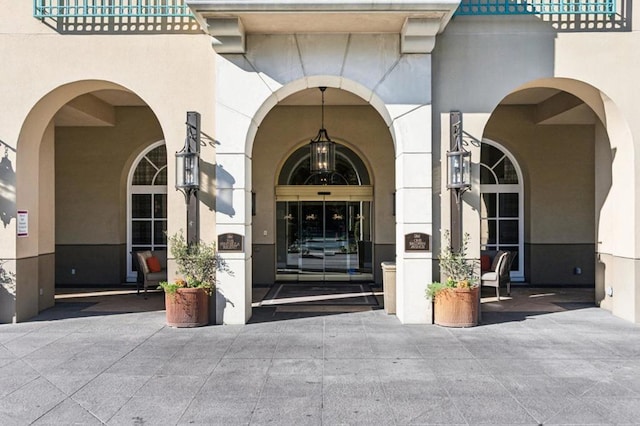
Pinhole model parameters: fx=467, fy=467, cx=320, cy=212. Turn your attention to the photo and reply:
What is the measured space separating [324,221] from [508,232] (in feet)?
16.5

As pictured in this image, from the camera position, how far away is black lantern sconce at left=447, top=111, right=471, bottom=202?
770 cm

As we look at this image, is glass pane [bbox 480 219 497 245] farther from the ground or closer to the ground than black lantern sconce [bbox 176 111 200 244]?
closer to the ground

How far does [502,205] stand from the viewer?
12664 mm

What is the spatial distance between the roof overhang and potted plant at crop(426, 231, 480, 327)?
3.44 meters

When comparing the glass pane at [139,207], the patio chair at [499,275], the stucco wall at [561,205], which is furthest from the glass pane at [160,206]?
the stucco wall at [561,205]

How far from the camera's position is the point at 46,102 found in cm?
828

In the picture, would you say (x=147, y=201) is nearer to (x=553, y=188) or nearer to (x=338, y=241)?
(x=338, y=241)

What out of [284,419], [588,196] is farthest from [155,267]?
[588,196]

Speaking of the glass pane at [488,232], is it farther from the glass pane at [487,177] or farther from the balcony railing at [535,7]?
the balcony railing at [535,7]

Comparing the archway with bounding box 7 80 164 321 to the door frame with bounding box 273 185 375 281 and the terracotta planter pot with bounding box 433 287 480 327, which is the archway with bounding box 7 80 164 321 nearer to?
the door frame with bounding box 273 185 375 281

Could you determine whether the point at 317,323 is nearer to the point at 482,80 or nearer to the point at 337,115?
the point at 482,80

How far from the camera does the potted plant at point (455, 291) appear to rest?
7621mm

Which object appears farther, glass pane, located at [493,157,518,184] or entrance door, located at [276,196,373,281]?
entrance door, located at [276,196,373,281]

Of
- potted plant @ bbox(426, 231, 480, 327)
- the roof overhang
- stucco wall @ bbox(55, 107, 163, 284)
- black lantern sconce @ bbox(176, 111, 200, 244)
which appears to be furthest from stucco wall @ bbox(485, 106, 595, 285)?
stucco wall @ bbox(55, 107, 163, 284)
